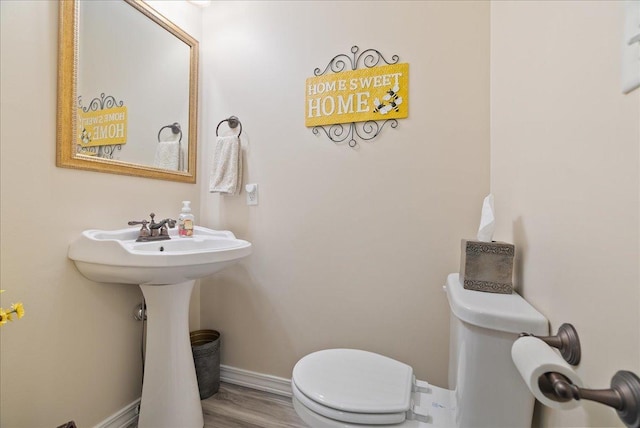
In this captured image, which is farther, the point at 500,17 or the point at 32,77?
the point at 500,17

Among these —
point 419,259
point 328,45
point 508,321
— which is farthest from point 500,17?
point 508,321

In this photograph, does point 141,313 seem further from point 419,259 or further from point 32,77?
point 419,259

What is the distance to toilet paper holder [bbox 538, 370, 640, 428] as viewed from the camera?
0.34 m

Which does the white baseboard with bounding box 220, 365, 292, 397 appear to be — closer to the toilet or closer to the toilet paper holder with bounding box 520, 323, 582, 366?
the toilet

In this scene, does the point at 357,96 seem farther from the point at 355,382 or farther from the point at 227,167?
the point at 355,382

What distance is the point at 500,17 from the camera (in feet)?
3.54

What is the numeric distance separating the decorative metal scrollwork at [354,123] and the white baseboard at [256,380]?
1.40 metres

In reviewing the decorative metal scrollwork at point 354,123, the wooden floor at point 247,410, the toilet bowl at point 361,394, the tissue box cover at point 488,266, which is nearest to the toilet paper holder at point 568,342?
the tissue box cover at point 488,266

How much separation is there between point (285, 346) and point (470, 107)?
61.9 inches

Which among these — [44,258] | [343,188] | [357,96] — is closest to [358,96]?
[357,96]

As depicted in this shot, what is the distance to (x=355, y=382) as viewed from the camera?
2.85 feet

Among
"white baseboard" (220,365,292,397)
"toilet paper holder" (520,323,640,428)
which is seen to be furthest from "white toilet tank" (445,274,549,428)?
"white baseboard" (220,365,292,397)

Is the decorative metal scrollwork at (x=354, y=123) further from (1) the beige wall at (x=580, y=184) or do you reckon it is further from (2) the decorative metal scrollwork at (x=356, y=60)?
(1) the beige wall at (x=580, y=184)

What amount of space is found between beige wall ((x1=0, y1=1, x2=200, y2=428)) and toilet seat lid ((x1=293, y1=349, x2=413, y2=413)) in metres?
0.95
